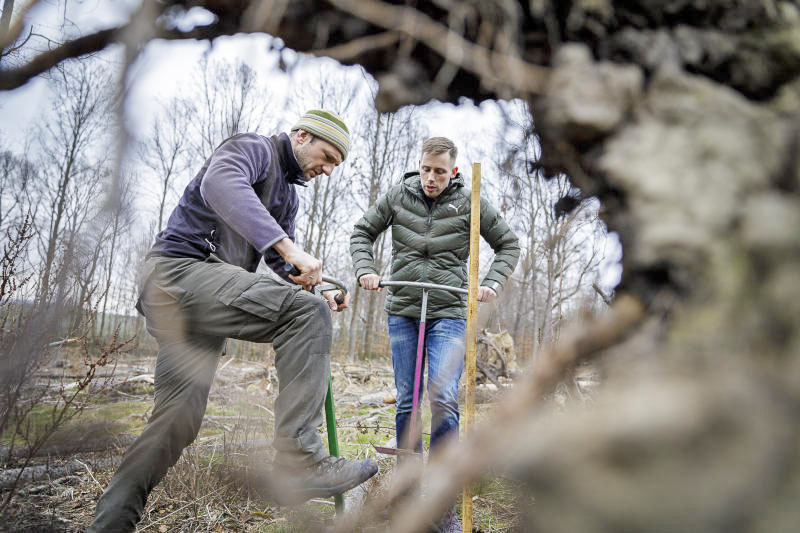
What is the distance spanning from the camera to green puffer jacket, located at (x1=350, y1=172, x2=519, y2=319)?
11.1ft

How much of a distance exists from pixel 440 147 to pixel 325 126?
1088mm

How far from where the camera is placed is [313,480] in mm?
2045

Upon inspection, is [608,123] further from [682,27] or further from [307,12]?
[307,12]

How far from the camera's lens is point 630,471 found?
41 centimetres

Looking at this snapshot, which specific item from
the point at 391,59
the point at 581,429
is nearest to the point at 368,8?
the point at 391,59

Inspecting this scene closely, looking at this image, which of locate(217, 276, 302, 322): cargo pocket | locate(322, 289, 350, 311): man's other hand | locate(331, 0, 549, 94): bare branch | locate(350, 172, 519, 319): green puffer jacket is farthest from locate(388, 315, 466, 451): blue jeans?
locate(331, 0, 549, 94): bare branch

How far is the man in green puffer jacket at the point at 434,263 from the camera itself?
3252 millimetres

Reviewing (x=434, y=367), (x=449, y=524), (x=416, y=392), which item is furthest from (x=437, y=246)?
(x=449, y=524)

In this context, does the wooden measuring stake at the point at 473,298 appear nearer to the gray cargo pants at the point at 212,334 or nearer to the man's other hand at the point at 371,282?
the man's other hand at the point at 371,282

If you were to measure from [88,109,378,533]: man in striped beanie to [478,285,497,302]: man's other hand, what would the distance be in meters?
1.43

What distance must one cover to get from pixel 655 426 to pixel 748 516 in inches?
4.1

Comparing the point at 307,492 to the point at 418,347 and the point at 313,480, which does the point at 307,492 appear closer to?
the point at 313,480

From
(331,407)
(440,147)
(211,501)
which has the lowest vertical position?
(211,501)

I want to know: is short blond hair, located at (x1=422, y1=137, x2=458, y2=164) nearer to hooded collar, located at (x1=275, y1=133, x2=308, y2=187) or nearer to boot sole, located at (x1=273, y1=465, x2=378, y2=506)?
hooded collar, located at (x1=275, y1=133, x2=308, y2=187)
